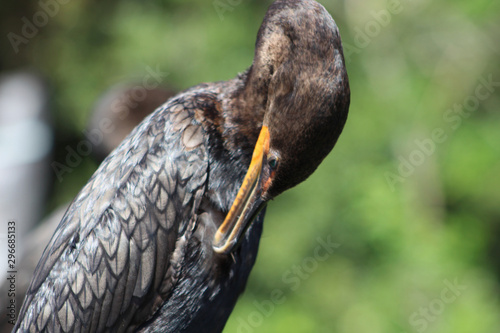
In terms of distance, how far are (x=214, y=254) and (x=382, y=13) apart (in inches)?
149

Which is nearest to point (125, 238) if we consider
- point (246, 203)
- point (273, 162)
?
point (246, 203)

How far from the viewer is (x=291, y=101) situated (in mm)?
1879

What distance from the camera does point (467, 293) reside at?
488cm

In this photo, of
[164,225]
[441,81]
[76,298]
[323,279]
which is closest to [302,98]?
[164,225]

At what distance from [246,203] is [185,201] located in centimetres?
21

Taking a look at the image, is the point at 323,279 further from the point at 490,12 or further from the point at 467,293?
the point at 490,12

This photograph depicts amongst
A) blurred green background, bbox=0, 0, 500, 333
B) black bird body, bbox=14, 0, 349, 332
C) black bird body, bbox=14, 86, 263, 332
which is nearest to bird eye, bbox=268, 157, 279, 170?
black bird body, bbox=14, 0, 349, 332

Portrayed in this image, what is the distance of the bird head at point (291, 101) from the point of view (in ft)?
5.98

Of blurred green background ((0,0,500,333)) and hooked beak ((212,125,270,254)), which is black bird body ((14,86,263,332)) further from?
blurred green background ((0,0,500,333))

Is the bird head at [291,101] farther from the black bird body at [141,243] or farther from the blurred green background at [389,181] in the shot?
the blurred green background at [389,181]

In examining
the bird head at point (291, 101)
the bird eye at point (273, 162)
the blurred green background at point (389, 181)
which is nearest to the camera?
the bird head at point (291, 101)

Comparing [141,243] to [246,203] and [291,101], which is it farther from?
[291,101]

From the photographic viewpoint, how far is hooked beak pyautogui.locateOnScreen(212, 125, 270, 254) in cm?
199

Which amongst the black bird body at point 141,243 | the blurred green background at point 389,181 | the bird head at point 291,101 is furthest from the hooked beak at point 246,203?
the blurred green background at point 389,181
